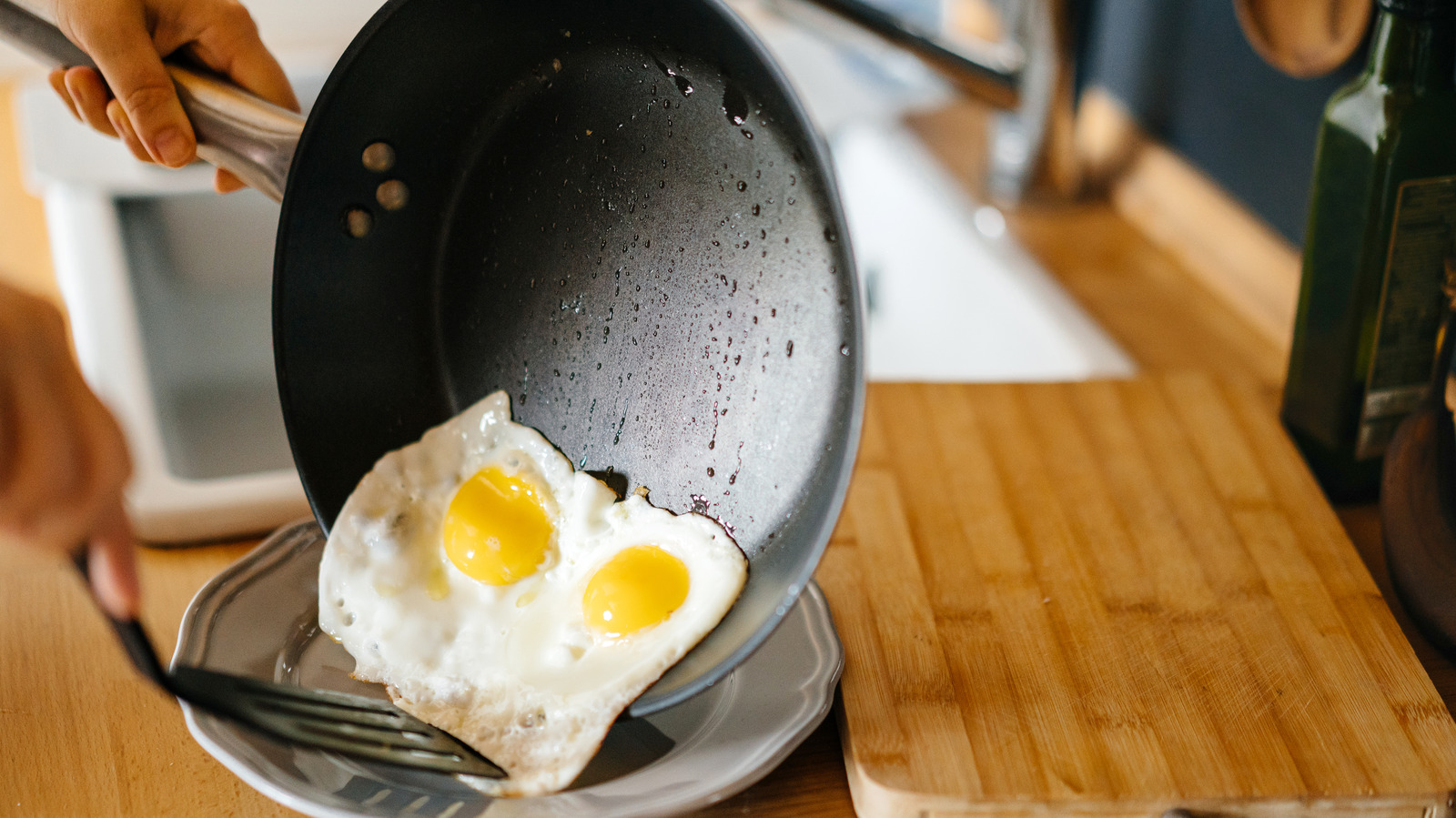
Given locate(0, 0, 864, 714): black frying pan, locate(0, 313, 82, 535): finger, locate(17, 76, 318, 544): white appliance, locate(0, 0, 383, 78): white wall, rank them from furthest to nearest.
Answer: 1. locate(0, 0, 383, 78): white wall
2. locate(17, 76, 318, 544): white appliance
3. locate(0, 0, 864, 714): black frying pan
4. locate(0, 313, 82, 535): finger

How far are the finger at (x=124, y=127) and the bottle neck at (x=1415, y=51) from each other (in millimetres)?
727

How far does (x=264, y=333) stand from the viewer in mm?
1228

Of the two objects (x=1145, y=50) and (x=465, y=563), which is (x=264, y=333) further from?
(x=1145, y=50)

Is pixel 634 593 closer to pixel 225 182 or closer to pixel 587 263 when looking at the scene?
pixel 587 263

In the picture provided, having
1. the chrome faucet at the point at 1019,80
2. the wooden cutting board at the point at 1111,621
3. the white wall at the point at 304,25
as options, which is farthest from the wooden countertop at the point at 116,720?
the white wall at the point at 304,25

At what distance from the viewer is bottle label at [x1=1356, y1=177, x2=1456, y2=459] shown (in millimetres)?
690

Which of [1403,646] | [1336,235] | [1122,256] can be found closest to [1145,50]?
[1122,256]

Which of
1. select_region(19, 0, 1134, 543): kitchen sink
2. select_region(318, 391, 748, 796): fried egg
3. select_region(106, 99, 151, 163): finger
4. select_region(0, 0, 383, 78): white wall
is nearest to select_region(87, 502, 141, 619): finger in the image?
select_region(318, 391, 748, 796): fried egg

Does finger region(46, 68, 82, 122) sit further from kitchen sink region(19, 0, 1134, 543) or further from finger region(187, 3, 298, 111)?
kitchen sink region(19, 0, 1134, 543)

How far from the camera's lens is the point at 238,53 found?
65cm

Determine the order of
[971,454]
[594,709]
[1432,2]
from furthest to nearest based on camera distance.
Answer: [971,454] < [1432,2] < [594,709]

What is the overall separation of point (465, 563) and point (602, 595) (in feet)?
0.29

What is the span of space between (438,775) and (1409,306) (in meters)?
0.65

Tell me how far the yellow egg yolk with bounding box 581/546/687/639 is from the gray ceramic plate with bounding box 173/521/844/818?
5 centimetres
